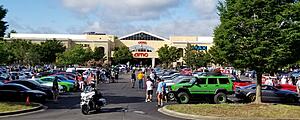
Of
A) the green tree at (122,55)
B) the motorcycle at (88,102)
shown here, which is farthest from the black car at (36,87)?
the green tree at (122,55)

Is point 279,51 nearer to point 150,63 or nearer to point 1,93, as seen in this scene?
point 1,93

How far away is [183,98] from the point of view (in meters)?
24.9

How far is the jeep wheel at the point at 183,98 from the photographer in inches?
977

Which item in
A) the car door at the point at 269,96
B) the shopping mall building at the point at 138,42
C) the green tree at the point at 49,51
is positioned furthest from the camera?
the shopping mall building at the point at 138,42

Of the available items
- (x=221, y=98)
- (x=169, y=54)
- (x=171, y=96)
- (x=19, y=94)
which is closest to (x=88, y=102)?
(x=19, y=94)

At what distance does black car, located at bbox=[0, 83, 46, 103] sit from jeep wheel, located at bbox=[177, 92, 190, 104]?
747cm

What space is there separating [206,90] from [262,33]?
5999 mm

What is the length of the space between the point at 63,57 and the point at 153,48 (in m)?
44.8

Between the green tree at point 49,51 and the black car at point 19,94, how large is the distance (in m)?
68.2

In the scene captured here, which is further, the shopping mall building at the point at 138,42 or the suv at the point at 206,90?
the shopping mall building at the point at 138,42

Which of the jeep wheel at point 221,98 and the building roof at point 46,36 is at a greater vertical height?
the building roof at point 46,36

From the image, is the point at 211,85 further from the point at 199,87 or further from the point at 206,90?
the point at 199,87

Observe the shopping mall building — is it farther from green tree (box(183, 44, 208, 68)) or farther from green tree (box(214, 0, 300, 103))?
green tree (box(214, 0, 300, 103))

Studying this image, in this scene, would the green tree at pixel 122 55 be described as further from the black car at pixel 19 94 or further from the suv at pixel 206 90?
the suv at pixel 206 90
